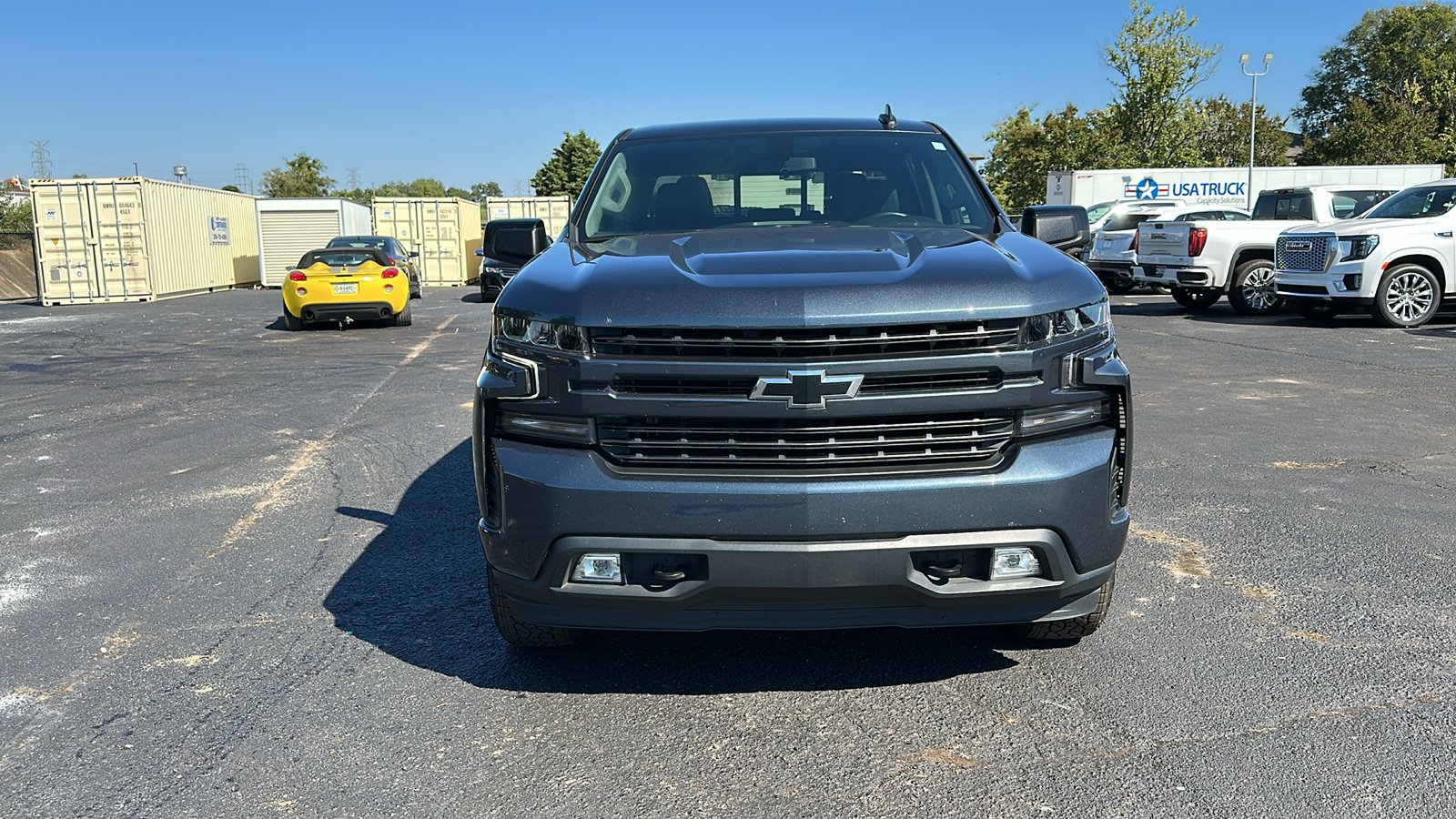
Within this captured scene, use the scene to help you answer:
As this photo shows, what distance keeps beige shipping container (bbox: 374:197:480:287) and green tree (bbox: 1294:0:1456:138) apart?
46505mm

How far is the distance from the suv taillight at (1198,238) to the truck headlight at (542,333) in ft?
49.8

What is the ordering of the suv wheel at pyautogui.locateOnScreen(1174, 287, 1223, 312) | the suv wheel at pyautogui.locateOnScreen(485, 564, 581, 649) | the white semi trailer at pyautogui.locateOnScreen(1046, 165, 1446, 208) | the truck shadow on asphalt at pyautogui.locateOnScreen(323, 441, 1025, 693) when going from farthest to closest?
the white semi trailer at pyautogui.locateOnScreen(1046, 165, 1446, 208) < the suv wheel at pyautogui.locateOnScreen(1174, 287, 1223, 312) < the truck shadow on asphalt at pyautogui.locateOnScreen(323, 441, 1025, 693) < the suv wheel at pyautogui.locateOnScreen(485, 564, 581, 649)

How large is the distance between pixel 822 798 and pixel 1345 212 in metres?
17.9

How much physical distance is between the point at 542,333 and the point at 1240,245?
15.7 metres

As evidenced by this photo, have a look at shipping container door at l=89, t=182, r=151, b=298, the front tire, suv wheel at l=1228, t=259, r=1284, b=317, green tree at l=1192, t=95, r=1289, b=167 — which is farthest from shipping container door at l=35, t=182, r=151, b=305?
green tree at l=1192, t=95, r=1289, b=167

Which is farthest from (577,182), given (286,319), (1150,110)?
(286,319)

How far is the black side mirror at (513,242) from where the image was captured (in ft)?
15.2

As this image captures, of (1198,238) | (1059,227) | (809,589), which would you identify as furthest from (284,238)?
(809,589)

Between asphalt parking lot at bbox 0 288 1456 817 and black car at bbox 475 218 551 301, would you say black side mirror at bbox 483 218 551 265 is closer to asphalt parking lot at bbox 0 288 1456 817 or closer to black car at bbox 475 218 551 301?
black car at bbox 475 218 551 301

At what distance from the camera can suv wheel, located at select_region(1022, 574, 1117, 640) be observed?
359 centimetres

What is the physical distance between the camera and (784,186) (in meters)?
4.45

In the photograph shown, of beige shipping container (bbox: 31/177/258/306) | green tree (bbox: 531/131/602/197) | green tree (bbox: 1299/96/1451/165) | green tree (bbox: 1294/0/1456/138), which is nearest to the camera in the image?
beige shipping container (bbox: 31/177/258/306)

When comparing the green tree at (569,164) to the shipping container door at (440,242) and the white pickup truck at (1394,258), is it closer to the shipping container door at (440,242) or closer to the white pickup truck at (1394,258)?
the shipping container door at (440,242)

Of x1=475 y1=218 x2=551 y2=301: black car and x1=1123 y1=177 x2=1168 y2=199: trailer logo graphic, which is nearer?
x1=475 y1=218 x2=551 y2=301: black car
